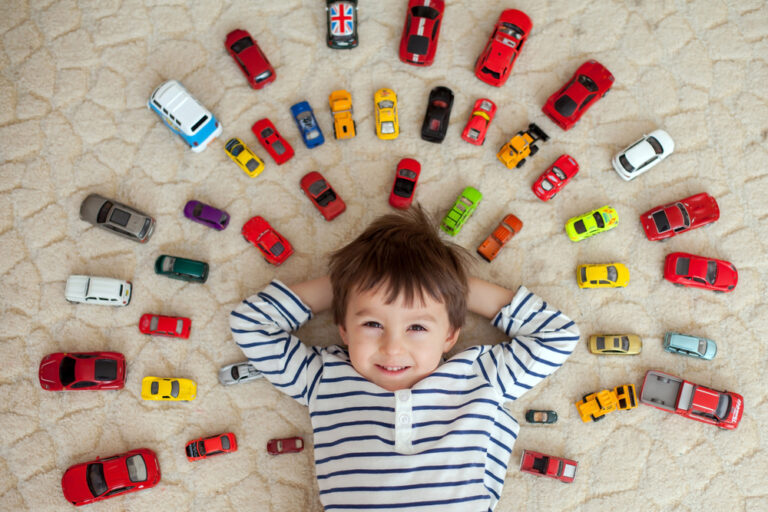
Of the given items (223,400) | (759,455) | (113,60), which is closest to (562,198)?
(759,455)

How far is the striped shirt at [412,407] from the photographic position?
3.42 ft

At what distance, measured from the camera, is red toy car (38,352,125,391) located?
1.20m

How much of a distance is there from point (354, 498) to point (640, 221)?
0.85 m

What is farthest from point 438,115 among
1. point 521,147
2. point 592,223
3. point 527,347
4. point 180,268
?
point 180,268

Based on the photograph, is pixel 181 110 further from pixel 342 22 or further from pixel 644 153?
pixel 644 153

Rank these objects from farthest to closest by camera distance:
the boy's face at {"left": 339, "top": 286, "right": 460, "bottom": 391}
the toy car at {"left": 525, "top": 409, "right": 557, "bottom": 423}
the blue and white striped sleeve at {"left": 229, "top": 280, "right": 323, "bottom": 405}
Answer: the toy car at {"left": 525, "top": 409, "right": 557, "bottom": 423} < the blue and white striped sleeve at {"left": 229, "top": 280, "right": 323, "bottom": 405} < the boy's face at {"left": 339, "top": 286, "right": 460, "bottom": 391}

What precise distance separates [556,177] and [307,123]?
1.83ft

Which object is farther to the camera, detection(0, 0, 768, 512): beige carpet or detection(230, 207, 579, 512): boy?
detection(0, 0, 768, 512): beige carpet

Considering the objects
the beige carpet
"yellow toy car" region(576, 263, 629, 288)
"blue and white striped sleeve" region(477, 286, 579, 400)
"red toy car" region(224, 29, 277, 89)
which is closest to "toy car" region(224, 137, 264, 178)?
the beige carpet

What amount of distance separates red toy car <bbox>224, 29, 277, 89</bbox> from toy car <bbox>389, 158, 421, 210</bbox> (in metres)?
0.37

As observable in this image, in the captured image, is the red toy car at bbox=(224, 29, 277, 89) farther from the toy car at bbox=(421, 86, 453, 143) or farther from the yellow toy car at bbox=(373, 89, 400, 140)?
the toy car at bbox=(421, 86, 453, 143)

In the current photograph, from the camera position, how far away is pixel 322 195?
1270mm

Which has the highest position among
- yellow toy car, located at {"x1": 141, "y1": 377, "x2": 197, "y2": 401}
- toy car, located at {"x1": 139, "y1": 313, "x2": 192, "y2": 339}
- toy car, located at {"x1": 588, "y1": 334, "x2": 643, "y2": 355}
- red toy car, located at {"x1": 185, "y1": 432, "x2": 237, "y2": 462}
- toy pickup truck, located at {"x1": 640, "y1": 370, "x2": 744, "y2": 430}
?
toy car, located at {"x1": 588, "y1": 334, "x2": 643, "y2": 355}

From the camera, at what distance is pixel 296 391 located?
3.84ft
